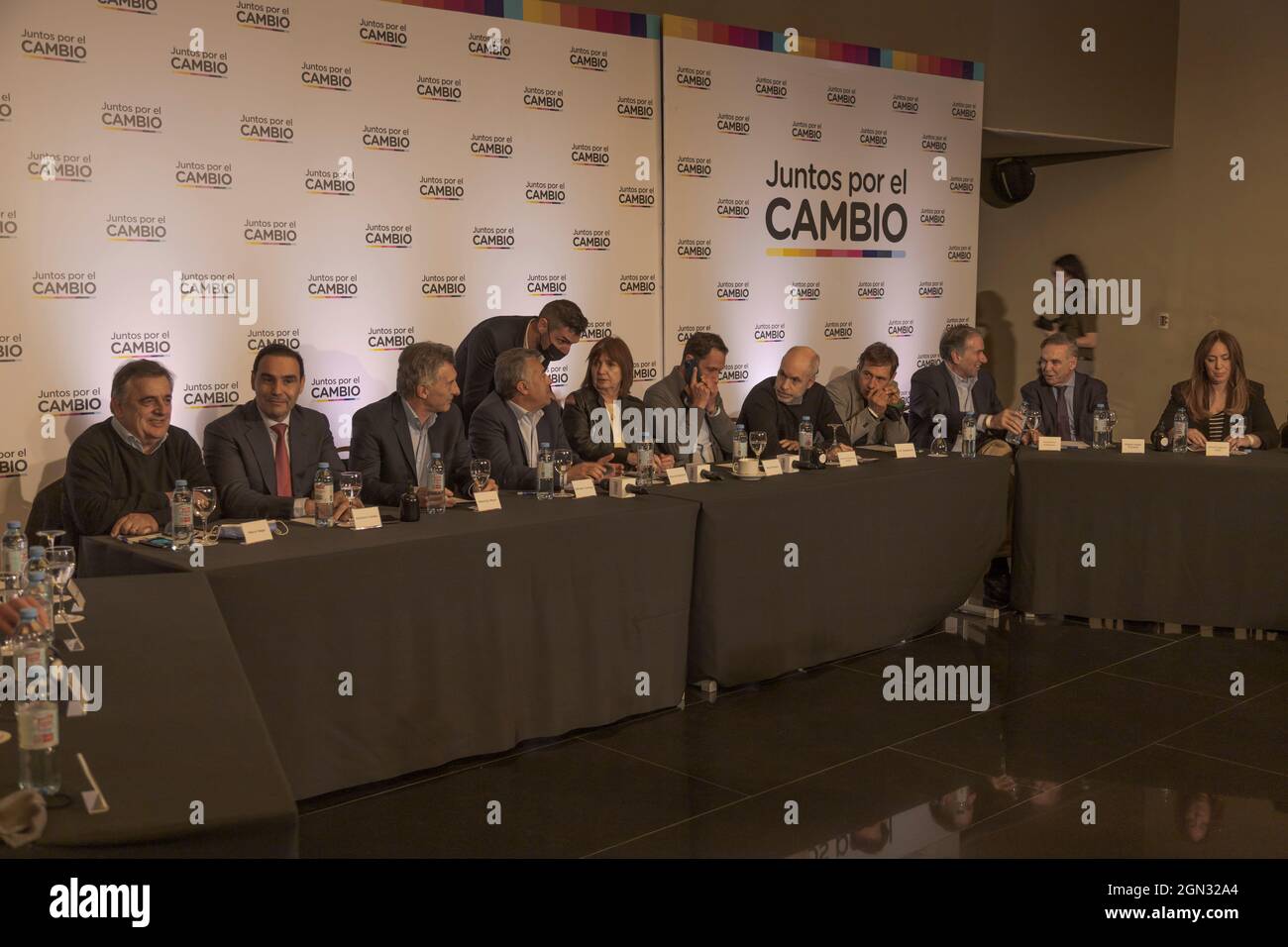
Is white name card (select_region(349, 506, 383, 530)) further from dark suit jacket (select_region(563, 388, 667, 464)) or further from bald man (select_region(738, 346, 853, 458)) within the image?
bald man (select_region(738, 346, 853, 458))

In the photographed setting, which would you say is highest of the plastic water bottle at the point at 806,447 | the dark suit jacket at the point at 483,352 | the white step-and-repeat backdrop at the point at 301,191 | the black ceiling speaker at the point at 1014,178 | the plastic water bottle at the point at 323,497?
the black ceiling speaker at the point at 1014,178

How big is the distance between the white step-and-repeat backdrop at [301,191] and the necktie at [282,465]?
2.98 ft

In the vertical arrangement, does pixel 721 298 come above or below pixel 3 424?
above

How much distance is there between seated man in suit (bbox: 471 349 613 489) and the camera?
4234 millimetres

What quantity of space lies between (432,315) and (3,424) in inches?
70.6

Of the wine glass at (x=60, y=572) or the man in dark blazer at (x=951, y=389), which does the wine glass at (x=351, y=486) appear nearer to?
the wine glass at (x=60, y=572)

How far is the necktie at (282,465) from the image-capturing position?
4125 millimetres

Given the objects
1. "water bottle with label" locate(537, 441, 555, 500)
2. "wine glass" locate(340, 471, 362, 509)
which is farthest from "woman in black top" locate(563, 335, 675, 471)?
"wine glass" locate(340, 471, 362, 509)

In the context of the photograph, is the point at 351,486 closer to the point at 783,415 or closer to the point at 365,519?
the point at 365,519

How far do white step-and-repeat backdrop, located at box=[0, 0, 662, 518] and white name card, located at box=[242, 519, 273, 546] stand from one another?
1.67m

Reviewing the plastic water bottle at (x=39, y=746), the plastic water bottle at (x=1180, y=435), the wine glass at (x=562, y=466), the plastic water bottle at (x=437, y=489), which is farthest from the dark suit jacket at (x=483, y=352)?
the plastic water bottle at (x=39, y=746)

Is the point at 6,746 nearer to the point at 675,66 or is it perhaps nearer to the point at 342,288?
the point at 342,288
